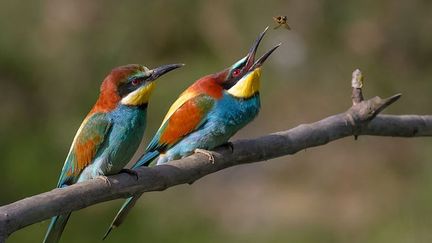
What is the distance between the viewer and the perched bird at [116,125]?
103 inches

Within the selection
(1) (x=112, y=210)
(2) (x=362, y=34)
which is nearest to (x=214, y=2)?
(2) (x=362, y=34)

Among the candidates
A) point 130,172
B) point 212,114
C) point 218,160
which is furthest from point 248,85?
point 130,172

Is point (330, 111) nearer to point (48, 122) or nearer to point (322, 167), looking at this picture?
point (322, 167)

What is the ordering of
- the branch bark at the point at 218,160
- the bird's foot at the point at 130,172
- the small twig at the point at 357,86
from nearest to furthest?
1. the branch bark at the point at 218,160
2. the bird's foot at the point at 130,172
3. the small twig at the point at 357,86

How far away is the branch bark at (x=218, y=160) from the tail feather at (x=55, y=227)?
203 mm

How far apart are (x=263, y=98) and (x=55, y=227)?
383 cm

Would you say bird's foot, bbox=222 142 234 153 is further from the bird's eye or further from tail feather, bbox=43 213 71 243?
tail feather, bbox=43 213 71 243

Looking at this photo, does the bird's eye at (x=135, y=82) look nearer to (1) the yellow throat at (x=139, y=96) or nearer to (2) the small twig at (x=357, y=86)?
(1) the yellow throat at (x=139, y=96)

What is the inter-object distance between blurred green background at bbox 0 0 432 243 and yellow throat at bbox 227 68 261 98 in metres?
2.09

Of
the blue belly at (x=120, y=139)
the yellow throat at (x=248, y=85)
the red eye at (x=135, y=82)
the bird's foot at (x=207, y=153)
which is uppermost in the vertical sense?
the red eye at (x=135, y=82)

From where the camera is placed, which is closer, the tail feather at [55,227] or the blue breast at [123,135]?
the tail feather at [55,227]

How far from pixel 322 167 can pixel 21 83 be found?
2.13 metres

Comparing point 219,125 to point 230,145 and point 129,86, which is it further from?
point 129,86

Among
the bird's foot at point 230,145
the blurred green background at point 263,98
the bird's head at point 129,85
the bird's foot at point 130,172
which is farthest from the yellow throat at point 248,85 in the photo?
the blurred green background at point 263,98
